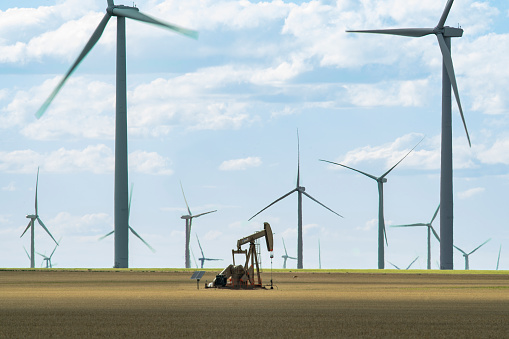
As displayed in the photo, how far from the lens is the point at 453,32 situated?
5910 inches

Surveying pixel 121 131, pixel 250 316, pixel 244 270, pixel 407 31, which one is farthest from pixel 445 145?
pixel 250 316

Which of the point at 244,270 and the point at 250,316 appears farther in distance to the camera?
the point at 244,270

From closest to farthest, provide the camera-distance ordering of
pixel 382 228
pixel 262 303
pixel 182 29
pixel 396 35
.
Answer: pixel 262 303 → pixel 182 29 → pixel 396 35 → pixel 382 228

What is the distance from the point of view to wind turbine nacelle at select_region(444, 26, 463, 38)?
148750 millimetres

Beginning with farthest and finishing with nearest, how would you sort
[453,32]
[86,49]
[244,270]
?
1. [453,32]
2. [86,49]
3. [244,270]

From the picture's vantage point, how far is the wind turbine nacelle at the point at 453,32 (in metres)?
149

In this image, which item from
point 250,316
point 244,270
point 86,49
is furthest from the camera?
point 86,49

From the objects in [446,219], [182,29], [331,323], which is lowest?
[331,323]

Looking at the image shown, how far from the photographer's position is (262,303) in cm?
5203

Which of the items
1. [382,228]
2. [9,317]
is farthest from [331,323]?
[382,228]

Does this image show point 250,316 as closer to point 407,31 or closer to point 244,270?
point 244,270

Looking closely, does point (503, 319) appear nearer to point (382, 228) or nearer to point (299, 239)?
point (382, 228)

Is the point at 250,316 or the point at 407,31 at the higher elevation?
the point at 407,31

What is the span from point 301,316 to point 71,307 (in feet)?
40.0
